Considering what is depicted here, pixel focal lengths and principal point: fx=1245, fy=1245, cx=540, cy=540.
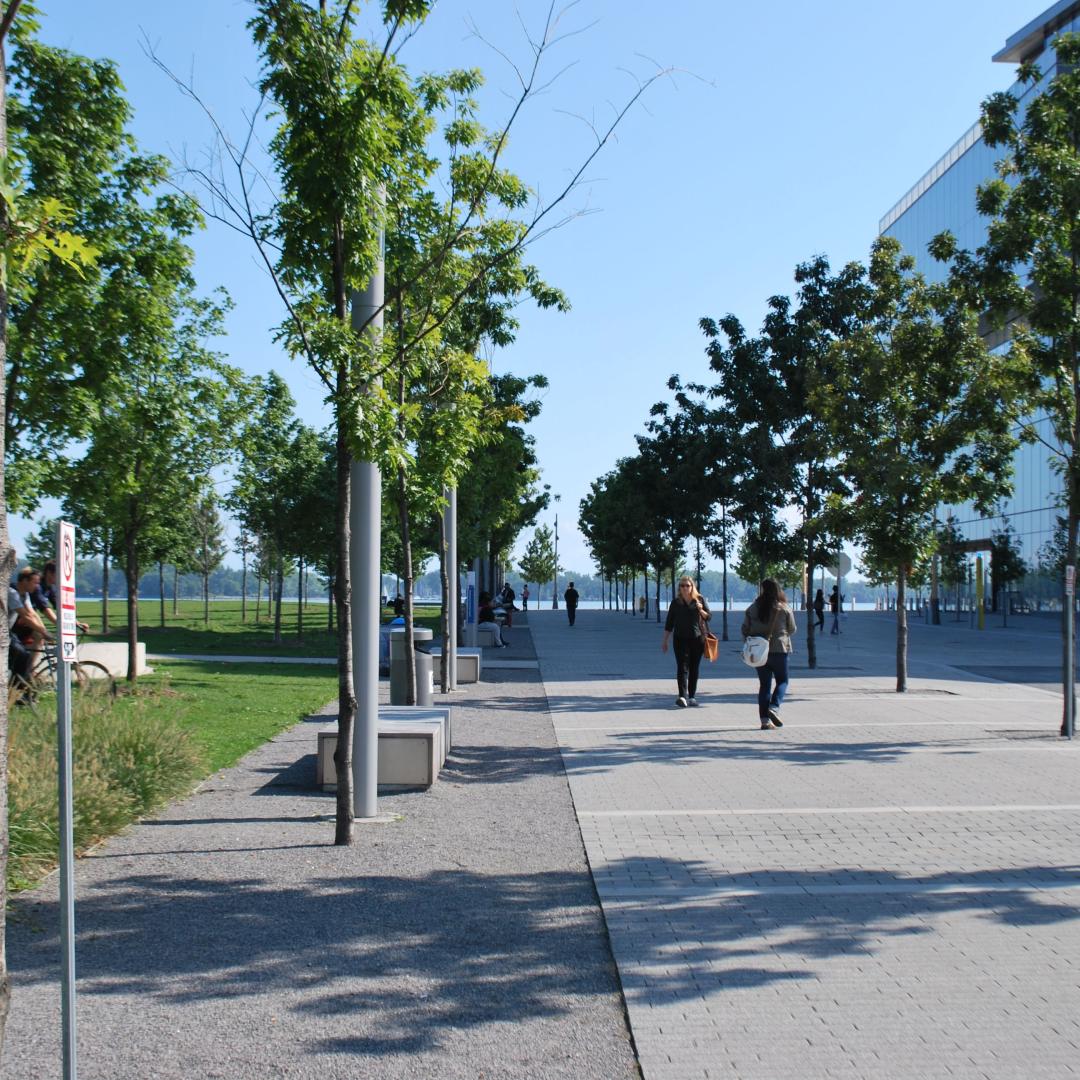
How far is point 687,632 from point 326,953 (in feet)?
39.0

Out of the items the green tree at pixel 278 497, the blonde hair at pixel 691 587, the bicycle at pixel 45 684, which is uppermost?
the green tree at pixel 278 497

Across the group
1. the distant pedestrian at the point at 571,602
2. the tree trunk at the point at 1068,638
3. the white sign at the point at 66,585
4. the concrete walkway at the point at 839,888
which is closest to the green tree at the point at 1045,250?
the tree trunk at the point at 1068,638

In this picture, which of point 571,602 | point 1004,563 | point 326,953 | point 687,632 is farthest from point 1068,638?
point 571,602

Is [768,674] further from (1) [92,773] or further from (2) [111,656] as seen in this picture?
(2) [111,656]

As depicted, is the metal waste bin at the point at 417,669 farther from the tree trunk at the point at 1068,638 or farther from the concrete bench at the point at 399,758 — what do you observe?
the tree trunk at the point at 1068,638

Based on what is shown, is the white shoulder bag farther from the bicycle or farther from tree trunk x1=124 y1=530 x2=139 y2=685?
tree trunk x1=124 y1=530 x2=139 y2=685

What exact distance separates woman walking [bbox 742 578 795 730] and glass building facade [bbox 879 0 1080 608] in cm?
3855

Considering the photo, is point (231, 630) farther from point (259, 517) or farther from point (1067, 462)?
point (1067, 462)

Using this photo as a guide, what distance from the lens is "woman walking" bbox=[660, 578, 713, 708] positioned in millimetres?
16500

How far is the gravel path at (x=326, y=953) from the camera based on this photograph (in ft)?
14.0

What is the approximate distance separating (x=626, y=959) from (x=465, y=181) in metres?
10.4

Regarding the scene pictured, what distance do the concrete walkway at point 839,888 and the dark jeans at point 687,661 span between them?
1605 mm

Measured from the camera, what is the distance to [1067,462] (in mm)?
14039

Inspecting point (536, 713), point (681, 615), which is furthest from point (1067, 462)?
point (536, 713)
